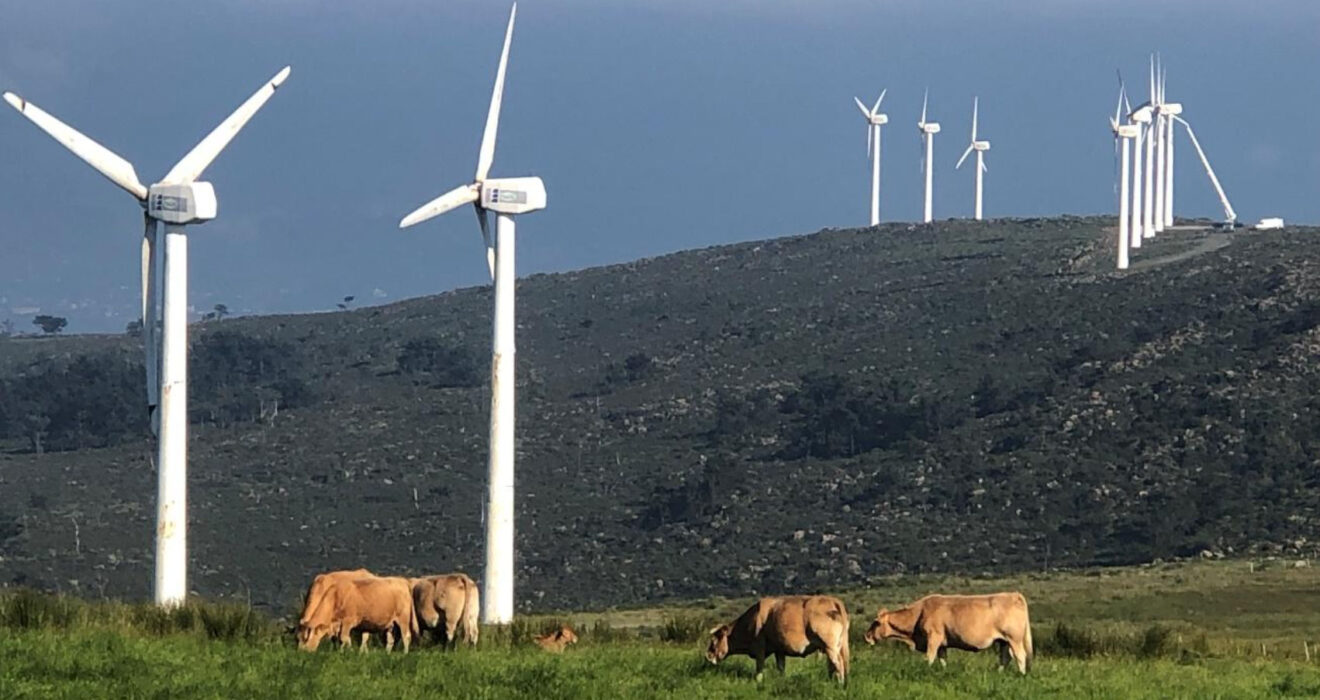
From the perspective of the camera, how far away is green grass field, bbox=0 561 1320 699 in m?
20.8

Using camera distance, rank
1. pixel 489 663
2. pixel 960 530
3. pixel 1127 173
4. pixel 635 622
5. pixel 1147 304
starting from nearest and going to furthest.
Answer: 1. pixel 489 663
2. pixel 635 622
3. pixel 960 530
4. pixel 1147 304
5. pixel 1127 173

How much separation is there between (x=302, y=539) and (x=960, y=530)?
23.0m

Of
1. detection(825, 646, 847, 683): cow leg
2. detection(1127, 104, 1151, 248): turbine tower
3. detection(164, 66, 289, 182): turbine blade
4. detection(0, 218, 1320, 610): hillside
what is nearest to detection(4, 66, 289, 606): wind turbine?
detection(164, 66, 289, 182): turbine blade

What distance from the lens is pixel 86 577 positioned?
72.6m

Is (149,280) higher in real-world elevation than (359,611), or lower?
higher

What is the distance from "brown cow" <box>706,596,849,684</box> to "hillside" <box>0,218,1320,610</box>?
43176mm

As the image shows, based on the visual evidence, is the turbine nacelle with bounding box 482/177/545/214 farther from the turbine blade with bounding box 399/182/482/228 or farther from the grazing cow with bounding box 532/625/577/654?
the grazing cow with bounding box 532/625/577/654

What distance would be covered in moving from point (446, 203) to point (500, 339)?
439cm

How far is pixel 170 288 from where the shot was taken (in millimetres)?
33750

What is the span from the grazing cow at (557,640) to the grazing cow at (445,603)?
132 centimetres

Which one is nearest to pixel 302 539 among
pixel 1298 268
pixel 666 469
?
pixel 666 469

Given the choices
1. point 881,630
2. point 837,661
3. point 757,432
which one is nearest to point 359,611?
point 837,661

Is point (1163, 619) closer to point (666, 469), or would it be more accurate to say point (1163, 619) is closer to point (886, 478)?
point (886, 478)

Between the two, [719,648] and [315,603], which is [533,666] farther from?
[315,603]
